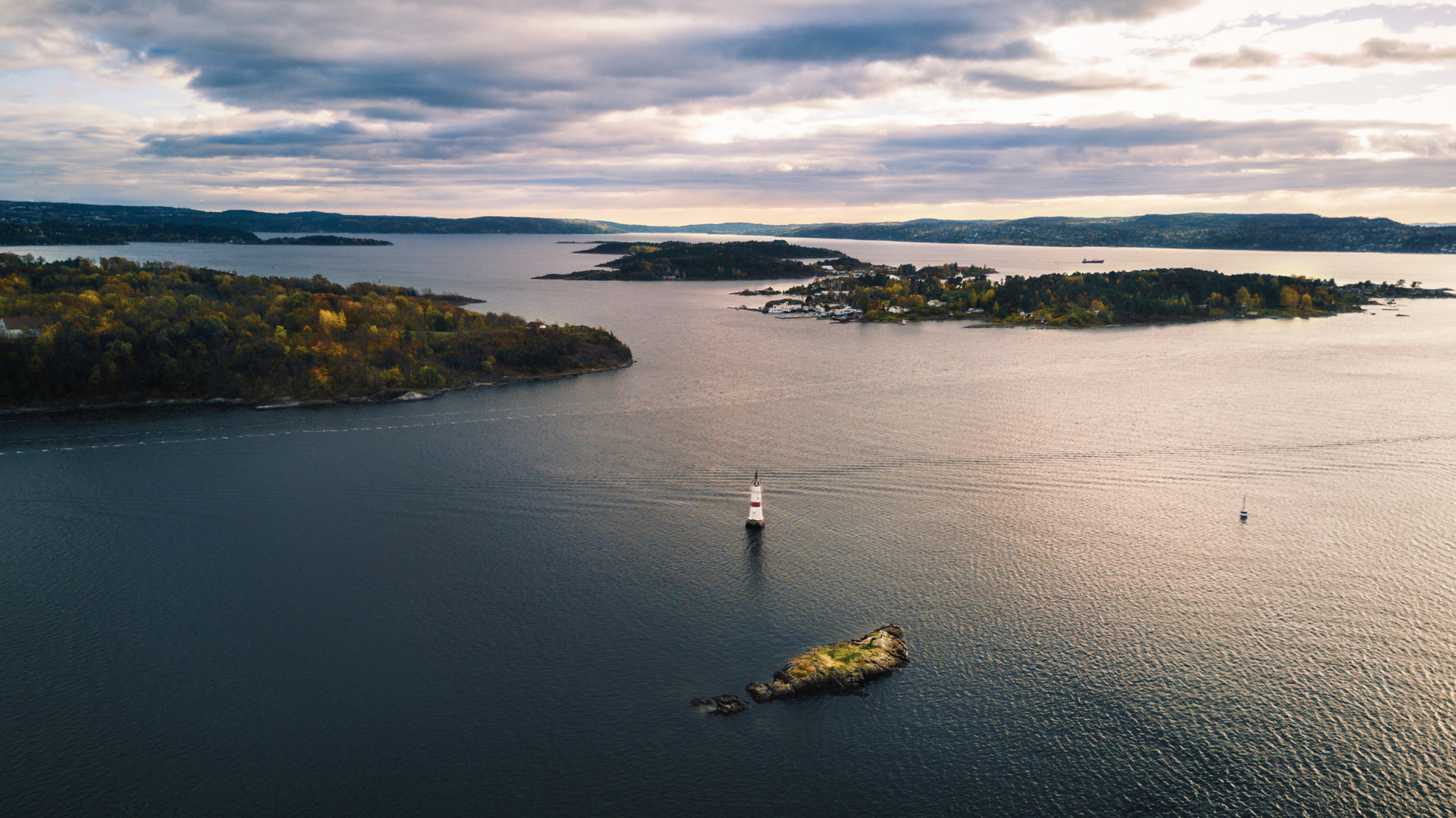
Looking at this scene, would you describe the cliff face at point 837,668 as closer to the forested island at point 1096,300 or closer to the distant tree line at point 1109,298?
the forested island at point 1096,300

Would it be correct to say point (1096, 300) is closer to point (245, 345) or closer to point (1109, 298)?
point (1109, 298)

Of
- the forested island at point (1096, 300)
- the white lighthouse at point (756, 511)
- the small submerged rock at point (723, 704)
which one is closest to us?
the small submerged rock at point (723, 704)

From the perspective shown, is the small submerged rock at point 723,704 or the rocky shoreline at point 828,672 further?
the rocky shoreline at point 828,672

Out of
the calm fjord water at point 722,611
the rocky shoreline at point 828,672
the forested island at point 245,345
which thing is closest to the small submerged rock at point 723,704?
the rocky shoreline at point 828,672

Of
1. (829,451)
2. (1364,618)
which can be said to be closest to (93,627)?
(829,451)

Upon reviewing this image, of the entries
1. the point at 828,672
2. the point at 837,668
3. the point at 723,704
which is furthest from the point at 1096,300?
the point at 723,704

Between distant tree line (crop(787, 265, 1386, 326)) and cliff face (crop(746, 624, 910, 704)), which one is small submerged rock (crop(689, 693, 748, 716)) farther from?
distant tree line (crop(787, 265, 1386, 326))

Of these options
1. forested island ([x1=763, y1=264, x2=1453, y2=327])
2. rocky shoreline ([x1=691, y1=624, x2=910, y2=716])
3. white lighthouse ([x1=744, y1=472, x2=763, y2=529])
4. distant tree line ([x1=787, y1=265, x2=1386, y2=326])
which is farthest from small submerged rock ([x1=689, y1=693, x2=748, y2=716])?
distant tree line ([x1=787, y1=265, x2=1386, y2=326])
